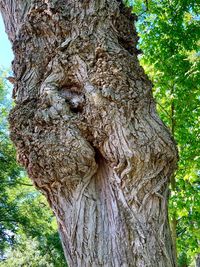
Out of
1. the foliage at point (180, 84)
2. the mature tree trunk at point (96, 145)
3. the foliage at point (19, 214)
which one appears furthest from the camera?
the foliage at point (19, 214)

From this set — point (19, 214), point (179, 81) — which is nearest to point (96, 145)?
point (179, 81)

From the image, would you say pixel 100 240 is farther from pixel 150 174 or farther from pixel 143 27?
pixel 143 27

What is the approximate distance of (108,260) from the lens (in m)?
2.25

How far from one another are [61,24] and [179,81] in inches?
153

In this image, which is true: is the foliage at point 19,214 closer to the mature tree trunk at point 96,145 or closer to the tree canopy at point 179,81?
the tree canopy at point 179,81

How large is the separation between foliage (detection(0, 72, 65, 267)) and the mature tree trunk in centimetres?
1068

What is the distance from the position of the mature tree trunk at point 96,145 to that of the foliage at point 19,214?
10679 millimetres

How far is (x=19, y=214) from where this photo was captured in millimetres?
13836

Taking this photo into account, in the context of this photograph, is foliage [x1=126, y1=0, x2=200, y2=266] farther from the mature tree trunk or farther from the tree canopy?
the mature tree trunk

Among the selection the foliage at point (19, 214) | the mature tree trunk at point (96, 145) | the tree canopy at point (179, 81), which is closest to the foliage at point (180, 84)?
the tree canopy at point (179, 81)

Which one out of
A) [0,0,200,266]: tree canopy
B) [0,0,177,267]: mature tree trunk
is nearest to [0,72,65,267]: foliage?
[0,0,200,266]: tree canopy

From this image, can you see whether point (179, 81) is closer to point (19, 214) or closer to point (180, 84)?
point (180, 84)

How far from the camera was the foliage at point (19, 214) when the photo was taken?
13.7 meters

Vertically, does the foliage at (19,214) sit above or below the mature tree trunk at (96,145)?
above
